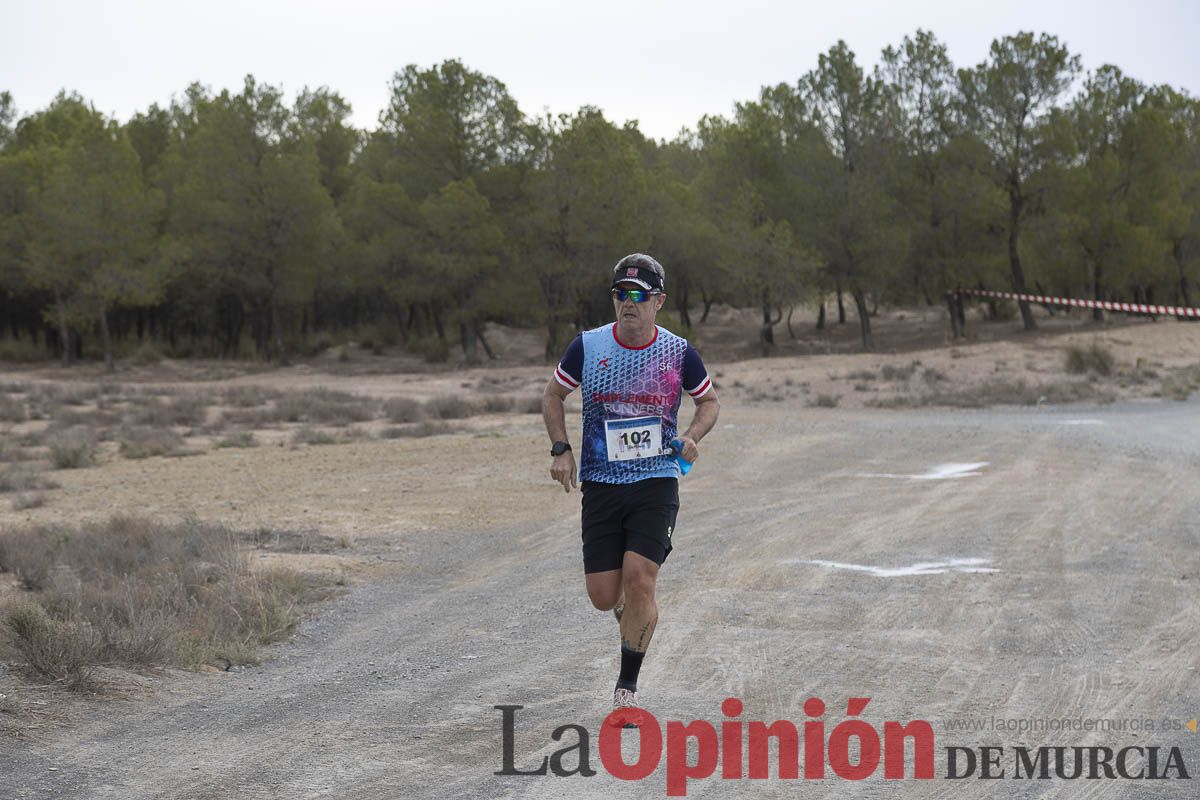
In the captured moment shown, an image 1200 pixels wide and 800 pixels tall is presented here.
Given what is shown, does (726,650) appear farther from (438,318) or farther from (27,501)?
(438,318)

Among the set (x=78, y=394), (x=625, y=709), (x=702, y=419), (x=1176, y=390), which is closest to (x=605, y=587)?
(x=625, y=709)

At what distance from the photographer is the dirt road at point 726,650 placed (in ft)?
18.9

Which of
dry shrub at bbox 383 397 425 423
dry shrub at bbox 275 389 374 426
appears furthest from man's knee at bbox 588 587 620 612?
dry shrub at bbox 383 397 425 423

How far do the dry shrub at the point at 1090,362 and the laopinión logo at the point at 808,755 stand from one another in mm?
32589

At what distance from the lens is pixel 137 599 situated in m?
9.04

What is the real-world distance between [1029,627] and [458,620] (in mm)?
3683

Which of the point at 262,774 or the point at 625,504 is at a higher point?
the point at 625,504

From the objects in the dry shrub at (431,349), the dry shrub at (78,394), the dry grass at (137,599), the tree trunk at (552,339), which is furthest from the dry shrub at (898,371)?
the dry grass at (137,599)

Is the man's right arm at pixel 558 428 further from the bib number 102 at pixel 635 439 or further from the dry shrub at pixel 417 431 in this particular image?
the dry shrub at pixel 417 431

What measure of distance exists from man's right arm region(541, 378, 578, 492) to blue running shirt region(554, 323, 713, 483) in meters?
0.07

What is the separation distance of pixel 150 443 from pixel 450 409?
8076 mm

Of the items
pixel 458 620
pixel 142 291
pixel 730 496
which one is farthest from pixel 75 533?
pixel 142 291

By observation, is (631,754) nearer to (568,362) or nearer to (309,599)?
(568,362)

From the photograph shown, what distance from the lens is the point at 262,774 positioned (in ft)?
18.7
